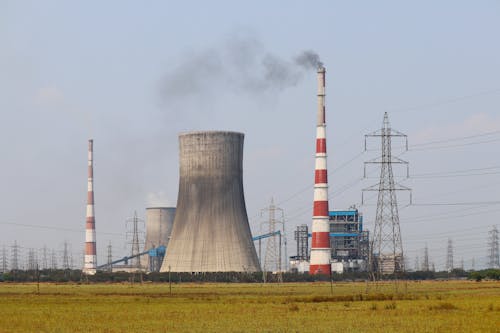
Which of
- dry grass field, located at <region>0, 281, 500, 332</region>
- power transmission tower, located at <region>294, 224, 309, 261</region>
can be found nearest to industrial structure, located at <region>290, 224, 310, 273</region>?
power transmission tower, located at <region>294, 224, 309, 261</region>

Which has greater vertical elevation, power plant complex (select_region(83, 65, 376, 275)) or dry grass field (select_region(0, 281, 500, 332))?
power plant complex (select_region(83, 65, 376, 275))

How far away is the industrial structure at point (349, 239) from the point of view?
10806 cm

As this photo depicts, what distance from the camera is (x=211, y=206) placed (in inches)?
3169

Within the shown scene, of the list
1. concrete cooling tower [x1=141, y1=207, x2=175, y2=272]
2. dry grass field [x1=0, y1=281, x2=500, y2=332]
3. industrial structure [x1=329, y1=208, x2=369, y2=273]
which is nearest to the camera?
dry grass field [x1=0, y1=281, x2=500, y2=332]

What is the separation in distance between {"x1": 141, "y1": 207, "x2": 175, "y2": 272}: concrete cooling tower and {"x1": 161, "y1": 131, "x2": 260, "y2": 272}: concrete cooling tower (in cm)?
3351

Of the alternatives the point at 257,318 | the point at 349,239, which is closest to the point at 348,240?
the point at 349,239

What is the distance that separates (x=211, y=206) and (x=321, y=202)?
1026 cm

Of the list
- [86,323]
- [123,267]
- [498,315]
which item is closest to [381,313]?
[498,315]

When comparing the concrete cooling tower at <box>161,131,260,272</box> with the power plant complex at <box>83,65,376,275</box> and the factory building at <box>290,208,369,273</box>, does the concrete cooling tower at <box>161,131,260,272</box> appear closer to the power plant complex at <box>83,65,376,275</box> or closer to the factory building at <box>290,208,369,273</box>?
the power plant complex at <box>83,65,376,275</box>

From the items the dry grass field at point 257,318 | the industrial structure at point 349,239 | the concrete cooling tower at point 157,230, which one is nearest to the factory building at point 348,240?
the industrial structure at point 349,239

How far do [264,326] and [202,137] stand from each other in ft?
195

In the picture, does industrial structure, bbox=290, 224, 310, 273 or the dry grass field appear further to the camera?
industrial structure, bbox=290, 224, 310, 273

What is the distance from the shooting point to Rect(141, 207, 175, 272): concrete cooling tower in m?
118

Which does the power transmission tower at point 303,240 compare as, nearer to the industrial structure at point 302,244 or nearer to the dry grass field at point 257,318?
the industrial structure at point 302,244
